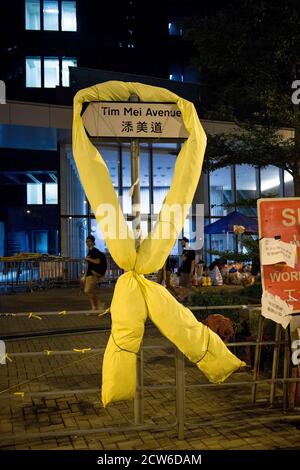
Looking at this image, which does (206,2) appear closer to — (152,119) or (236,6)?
(236,6)

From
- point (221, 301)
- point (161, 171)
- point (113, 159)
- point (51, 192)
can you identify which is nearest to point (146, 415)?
point (221, 301)

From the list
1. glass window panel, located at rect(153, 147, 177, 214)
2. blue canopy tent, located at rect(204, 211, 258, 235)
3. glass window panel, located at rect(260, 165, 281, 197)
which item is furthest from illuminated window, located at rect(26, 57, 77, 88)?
blue canopy tent, located at rect(204, 211, 258, 235)

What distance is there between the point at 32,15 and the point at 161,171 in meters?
12.1

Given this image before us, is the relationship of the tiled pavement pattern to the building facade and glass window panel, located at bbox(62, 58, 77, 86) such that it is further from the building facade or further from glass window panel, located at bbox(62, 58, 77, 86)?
glass window panel, located at bbox(62, 58, 77, 86)

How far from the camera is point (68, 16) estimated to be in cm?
2709

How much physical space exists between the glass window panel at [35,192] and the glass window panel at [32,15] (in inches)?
471

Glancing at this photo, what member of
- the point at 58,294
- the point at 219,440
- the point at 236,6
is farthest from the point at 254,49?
the point at 58,294

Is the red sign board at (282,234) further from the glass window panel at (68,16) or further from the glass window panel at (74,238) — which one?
the glass window panel at (68,16)

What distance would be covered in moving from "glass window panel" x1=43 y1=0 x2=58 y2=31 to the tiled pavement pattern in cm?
2409

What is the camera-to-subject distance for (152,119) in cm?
450

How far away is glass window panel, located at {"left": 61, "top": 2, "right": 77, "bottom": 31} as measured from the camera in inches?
1056
